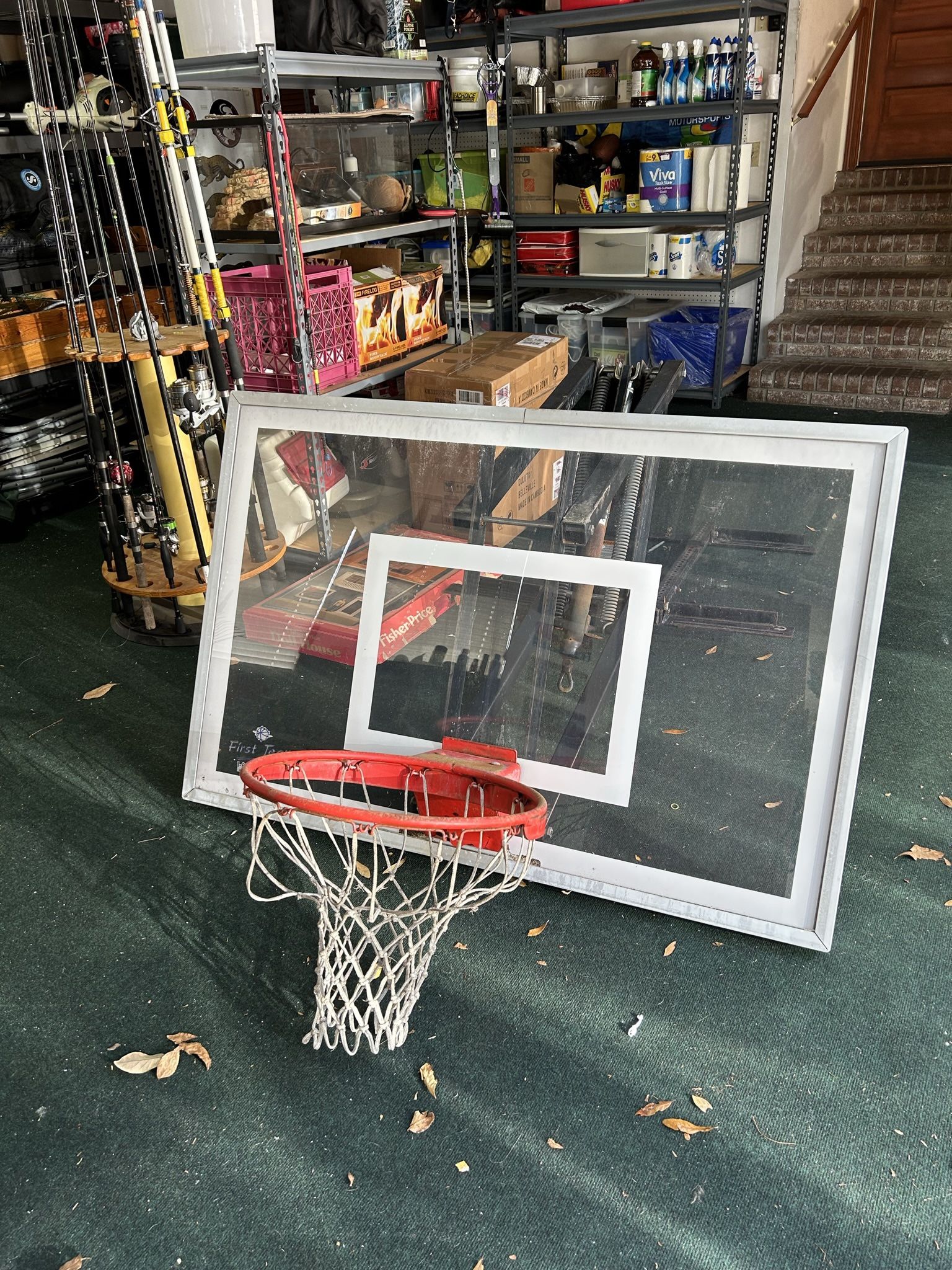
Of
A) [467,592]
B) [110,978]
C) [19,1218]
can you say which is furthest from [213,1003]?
[467,592]

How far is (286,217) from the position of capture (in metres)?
3.04

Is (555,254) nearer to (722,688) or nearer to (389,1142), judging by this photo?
(722,688)

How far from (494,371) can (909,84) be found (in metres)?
4.85

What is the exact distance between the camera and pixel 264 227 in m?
3.27

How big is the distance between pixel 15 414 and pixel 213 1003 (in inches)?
131

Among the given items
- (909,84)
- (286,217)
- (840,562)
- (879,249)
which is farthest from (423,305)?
(909,84)

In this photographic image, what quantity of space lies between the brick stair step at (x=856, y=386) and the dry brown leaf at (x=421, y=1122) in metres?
4.70

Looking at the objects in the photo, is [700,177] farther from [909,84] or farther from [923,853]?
[923,853]

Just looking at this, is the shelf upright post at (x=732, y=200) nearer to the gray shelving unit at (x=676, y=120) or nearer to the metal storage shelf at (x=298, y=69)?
the gray shelving unit at (x=676, y=120)

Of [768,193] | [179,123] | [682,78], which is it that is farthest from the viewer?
[768,193]

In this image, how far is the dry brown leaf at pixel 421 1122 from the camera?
1649mm

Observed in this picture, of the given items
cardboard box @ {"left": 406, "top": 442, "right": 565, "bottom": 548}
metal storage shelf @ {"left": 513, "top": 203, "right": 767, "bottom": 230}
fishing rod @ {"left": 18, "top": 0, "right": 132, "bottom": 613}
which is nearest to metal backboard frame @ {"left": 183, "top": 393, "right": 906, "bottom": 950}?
cardboard box @ {"left": 406, "top": 442, "right": 565, "bottom": 548}

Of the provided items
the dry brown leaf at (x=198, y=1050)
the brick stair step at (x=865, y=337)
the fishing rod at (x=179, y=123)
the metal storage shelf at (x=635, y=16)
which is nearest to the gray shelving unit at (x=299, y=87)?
the fishing rod at (x=179, y=123)

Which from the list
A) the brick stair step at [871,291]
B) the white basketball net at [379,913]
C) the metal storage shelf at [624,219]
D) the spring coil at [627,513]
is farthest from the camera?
the brick stair step at [871,291]
